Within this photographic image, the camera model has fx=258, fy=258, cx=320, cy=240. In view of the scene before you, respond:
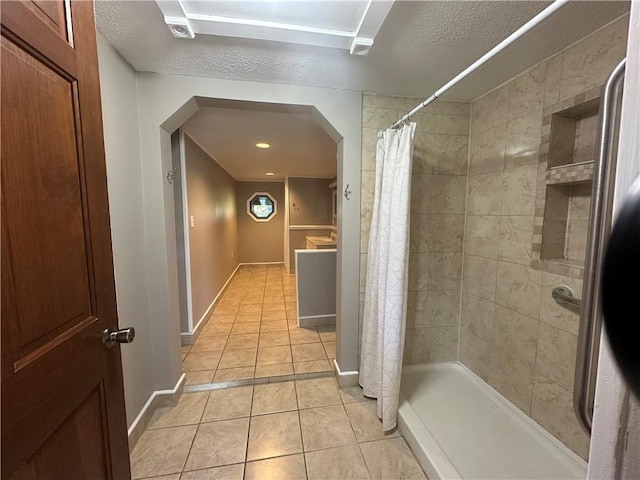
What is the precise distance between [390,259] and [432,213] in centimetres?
71

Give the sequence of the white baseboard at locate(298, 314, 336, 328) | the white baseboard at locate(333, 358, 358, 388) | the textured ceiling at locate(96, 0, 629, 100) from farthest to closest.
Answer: the white baseboard at locate(298, 314, 336, 328)
the white baseboard at locate(333, 358, 358, 388)
the textured ceiling at locate(96, 0, 629, 100)

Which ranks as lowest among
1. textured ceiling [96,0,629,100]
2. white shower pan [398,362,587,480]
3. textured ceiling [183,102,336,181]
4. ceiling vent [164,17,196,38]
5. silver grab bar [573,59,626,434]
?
white shower pan [398,362,587,480]

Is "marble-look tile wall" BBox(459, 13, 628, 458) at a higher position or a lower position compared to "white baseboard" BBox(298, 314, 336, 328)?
higher

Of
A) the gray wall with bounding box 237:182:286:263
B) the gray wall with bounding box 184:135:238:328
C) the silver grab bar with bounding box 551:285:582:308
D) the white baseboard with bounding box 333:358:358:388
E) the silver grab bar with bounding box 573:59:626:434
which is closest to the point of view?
the silver grab bar with bounding box 573:59:626:434

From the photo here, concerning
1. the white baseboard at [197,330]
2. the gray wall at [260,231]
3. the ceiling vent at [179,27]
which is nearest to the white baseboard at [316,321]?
the white baseboard at [197,330]

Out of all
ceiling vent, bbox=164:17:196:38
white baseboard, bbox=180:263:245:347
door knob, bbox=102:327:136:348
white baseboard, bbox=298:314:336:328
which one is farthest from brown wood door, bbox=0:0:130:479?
white baseboard, bbox=298:314:336:328

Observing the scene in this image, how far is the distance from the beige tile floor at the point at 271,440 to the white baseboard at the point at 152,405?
0.12 ft

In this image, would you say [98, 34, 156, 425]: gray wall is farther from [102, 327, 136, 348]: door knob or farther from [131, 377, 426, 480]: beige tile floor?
[102, 327, 136, 348]: door knob

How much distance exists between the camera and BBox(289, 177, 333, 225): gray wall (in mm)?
5762

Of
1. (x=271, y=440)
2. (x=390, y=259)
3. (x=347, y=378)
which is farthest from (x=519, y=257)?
(x=271, y=440)

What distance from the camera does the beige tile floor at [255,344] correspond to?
2.17 meters

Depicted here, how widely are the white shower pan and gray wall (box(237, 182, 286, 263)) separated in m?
4.99

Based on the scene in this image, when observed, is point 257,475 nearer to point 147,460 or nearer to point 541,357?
point 147,460

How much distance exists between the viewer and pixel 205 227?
10.6 ft
